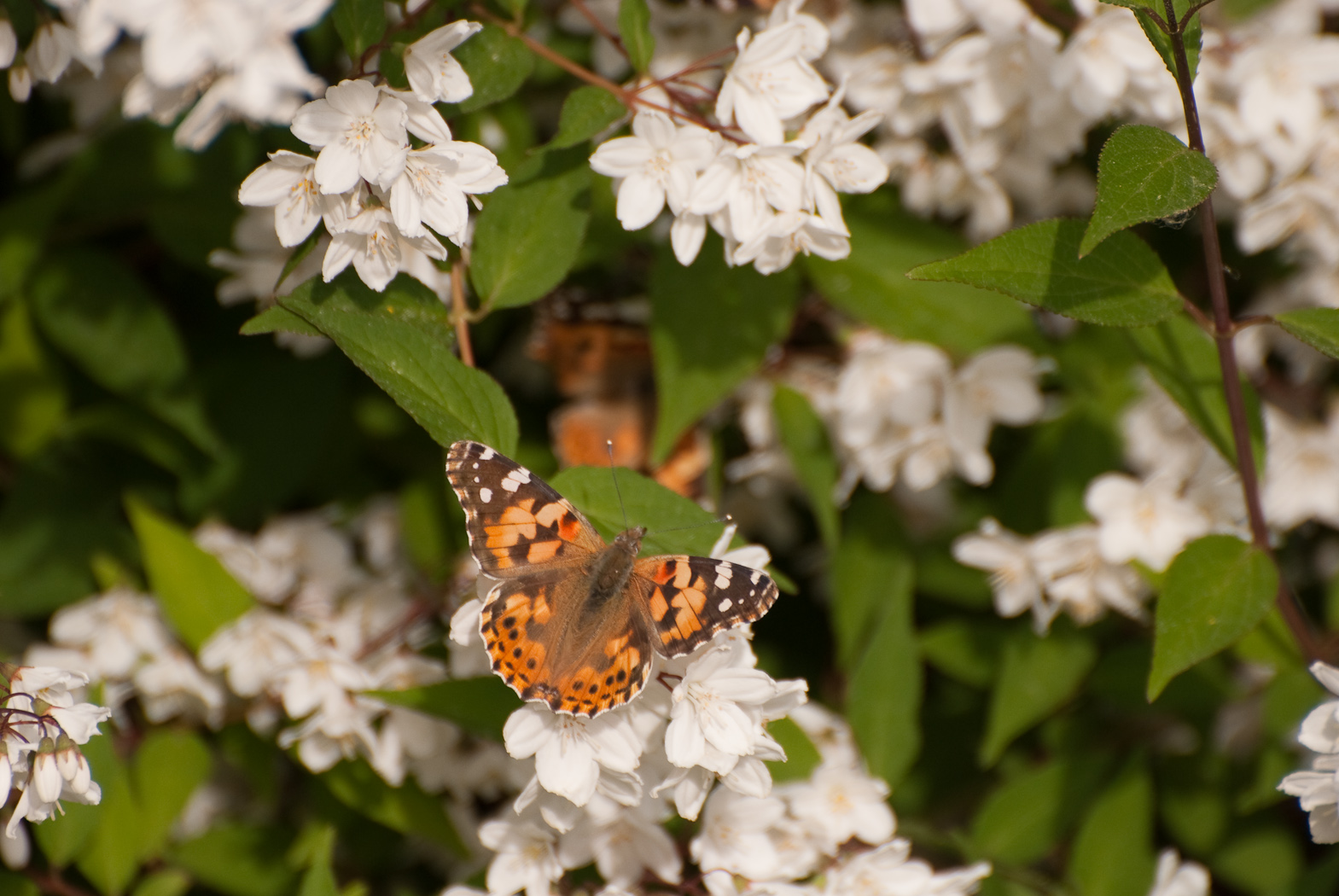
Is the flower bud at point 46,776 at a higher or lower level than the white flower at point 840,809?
higher

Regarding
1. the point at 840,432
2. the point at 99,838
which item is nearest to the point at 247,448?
the point at 99,838

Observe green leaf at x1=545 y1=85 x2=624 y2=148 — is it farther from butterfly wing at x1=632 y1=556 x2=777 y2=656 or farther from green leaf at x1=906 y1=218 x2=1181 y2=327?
butterfly wing at x1=632 y1=556 x2=777 y2=656

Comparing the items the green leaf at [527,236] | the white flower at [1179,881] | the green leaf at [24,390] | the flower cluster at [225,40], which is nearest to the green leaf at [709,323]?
the green leaf at [527,236]

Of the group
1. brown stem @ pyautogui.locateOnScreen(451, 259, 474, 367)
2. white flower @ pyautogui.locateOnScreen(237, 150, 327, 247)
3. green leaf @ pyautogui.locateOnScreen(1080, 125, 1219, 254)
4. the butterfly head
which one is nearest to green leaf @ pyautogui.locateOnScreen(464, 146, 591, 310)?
brown stem @ pyautogui.locateOnScreen(451, 259, 474, 367)

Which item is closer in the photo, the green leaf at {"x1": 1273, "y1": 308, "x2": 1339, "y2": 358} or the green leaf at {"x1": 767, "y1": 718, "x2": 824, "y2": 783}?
the green leaf at {"x1": 1273, "y1": 308, "x2": 1339, "y2": 358}

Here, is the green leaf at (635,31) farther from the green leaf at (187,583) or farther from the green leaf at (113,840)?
the green leaf at (113,840)

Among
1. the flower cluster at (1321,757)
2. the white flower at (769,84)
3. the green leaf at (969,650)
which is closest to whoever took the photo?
the flower cluster at (1321,757)

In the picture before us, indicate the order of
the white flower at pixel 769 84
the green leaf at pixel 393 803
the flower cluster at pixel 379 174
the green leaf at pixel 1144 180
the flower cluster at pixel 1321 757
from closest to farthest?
the green leaf at pixel 1144 180
the flower cluster at pixel 379 174
the flower cluster at pixel 1321 757
the white flower at pixel 769 84
the green leaf at pixel 393 803
